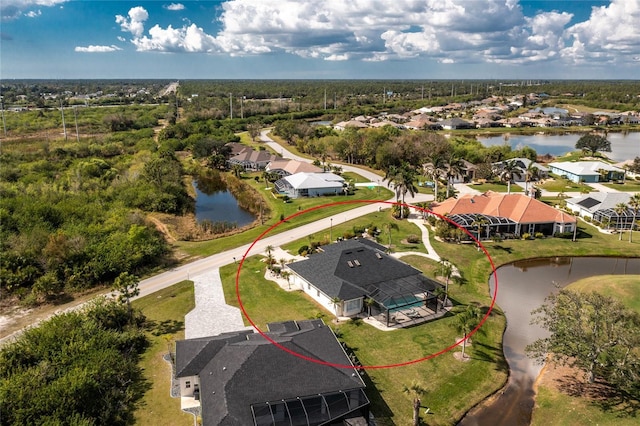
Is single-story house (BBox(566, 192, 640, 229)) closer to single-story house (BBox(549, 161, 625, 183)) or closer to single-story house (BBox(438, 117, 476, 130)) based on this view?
single-story house (BBox(549, 161, 625, 183))

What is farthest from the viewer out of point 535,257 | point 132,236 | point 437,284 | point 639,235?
point 639,235

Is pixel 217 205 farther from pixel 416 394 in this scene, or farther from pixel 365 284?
pixel 416 394

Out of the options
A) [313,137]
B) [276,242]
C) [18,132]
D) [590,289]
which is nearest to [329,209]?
[276,242]

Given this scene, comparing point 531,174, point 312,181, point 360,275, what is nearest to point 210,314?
point 360,275

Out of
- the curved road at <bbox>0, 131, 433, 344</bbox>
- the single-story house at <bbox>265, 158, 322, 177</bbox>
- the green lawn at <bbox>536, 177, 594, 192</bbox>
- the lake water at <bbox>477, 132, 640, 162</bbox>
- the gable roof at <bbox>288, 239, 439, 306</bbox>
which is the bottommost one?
the curved road at <bbox>0, 131, 433, 344</bbox>

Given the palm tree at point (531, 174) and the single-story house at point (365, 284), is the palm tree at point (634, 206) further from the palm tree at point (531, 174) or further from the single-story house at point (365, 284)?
the single-story house at point (365, 284)

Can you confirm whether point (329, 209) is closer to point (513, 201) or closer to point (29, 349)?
point (513, 201)

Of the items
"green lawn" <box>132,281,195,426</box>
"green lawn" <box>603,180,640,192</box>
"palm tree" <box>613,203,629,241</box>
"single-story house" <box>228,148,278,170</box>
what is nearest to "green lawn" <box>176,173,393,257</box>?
"green lawn" <box>132,281,195,426</box>
